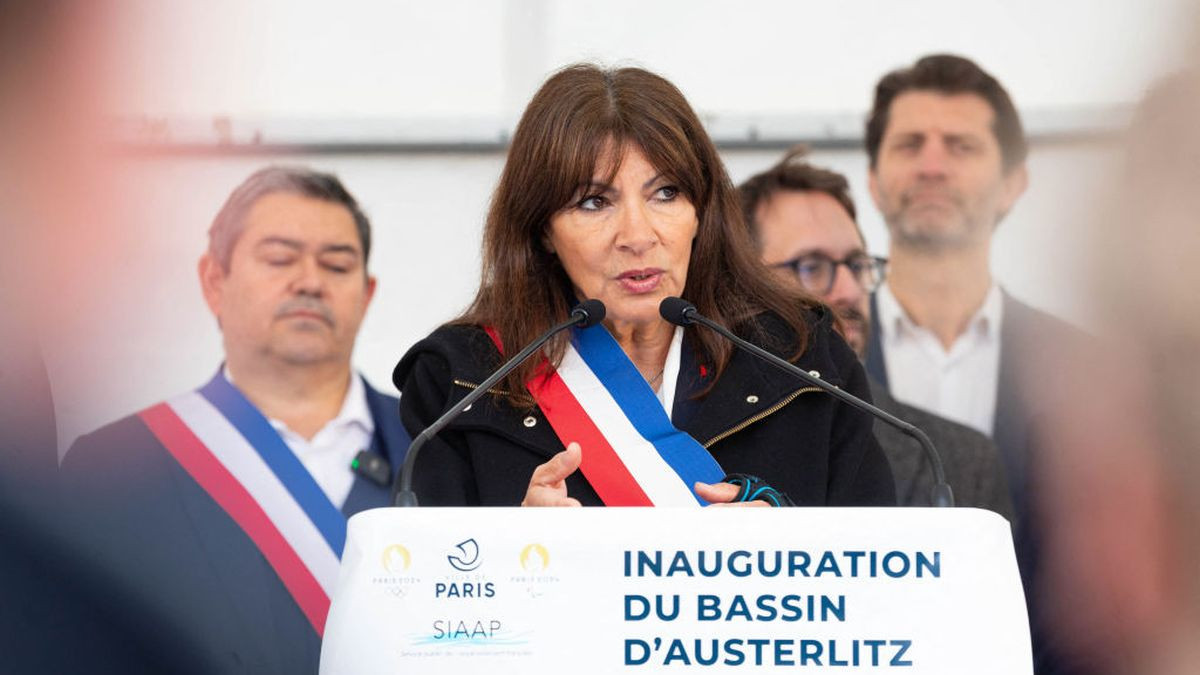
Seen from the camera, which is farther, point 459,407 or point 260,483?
point 260,483

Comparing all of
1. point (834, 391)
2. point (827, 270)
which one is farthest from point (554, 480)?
point (827, 270)

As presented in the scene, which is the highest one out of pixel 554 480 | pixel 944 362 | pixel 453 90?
pixel 453 90

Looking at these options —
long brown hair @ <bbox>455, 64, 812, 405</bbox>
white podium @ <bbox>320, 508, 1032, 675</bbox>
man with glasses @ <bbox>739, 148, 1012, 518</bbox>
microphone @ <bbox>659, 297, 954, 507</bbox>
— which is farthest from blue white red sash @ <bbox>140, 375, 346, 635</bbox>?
white podium @ <bbox>320, 508, 1032, 675</bbox>

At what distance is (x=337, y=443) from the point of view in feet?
12.9

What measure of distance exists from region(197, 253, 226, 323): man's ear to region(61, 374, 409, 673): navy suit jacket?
330 millimetres

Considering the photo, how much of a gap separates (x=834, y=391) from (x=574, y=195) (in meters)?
0.63

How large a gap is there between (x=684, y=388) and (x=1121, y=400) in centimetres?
174

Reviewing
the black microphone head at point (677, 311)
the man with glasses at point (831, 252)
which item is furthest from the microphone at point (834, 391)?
the man with glasses at point (831, 252)

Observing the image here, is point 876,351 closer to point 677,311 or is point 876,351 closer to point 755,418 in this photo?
point 755,418

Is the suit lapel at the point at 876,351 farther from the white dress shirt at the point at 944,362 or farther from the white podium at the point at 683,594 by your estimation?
the white podium at the point at 683,594

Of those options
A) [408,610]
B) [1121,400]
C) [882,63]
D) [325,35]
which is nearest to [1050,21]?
[882,63]

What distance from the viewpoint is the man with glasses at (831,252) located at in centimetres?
400

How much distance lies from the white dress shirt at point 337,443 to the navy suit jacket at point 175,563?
0.06 meters

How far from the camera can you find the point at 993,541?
6.20 feet
